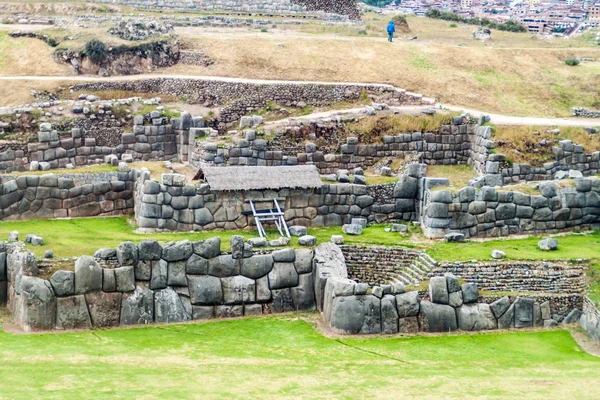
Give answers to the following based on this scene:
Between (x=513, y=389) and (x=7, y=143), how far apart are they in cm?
2958

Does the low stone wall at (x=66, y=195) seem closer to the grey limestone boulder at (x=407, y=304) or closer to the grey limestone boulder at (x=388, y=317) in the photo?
the grey limestone boulder at (x=388, y=317)

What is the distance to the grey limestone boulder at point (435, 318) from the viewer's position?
49.2 metres

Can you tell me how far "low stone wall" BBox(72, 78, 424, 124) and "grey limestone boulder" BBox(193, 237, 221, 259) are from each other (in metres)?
19.8

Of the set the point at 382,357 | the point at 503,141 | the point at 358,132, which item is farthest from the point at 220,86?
the point at 382,357

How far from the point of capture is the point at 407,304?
49.0 m

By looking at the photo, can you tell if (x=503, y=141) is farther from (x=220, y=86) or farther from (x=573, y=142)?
(x=220, y=86)

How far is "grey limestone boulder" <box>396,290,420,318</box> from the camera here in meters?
48.9

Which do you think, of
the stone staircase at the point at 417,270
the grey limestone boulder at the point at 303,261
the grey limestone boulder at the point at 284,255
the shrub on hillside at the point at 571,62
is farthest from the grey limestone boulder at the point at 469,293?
the shrub on hillside at the point at 571,62

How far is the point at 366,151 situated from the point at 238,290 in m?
16.6

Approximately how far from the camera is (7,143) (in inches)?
2549

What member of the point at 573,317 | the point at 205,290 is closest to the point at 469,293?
the point at 573,317

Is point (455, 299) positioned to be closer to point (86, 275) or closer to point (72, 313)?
point (86, 275)

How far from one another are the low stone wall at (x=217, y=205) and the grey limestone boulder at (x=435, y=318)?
29.4 ft

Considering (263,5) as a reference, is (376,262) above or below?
below
